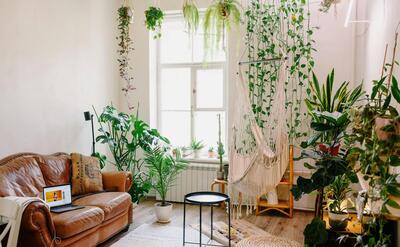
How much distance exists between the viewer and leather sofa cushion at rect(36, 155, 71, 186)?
11.4ft

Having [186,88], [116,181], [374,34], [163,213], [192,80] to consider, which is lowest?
[163,213]

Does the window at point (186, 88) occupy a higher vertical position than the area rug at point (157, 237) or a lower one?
higher

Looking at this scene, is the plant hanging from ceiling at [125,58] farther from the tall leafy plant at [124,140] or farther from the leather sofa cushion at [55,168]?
the leather sofa cushion at [55,168]

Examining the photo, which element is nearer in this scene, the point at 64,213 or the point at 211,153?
the point at 64,213

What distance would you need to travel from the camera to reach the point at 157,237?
363 centimetres

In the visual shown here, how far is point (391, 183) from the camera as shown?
1.41 m

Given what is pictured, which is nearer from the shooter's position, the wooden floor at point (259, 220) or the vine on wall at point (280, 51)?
the wooden floor at point (259, 220)

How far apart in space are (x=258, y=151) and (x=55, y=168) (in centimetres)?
204

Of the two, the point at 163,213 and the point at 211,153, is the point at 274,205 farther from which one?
the point at 163,213

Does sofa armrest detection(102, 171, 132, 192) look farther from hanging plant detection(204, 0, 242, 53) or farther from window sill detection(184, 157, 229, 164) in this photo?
hanging plant detection(204, 0, 242, 53)

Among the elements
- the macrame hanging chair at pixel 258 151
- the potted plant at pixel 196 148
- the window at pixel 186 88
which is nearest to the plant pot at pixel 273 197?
the macrame hanging chair at pixel 258 151

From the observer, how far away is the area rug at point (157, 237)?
345 centimetres

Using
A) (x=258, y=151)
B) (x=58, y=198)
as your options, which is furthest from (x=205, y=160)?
(x=58, y=198)

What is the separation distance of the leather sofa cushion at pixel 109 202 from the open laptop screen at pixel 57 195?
13 cm
